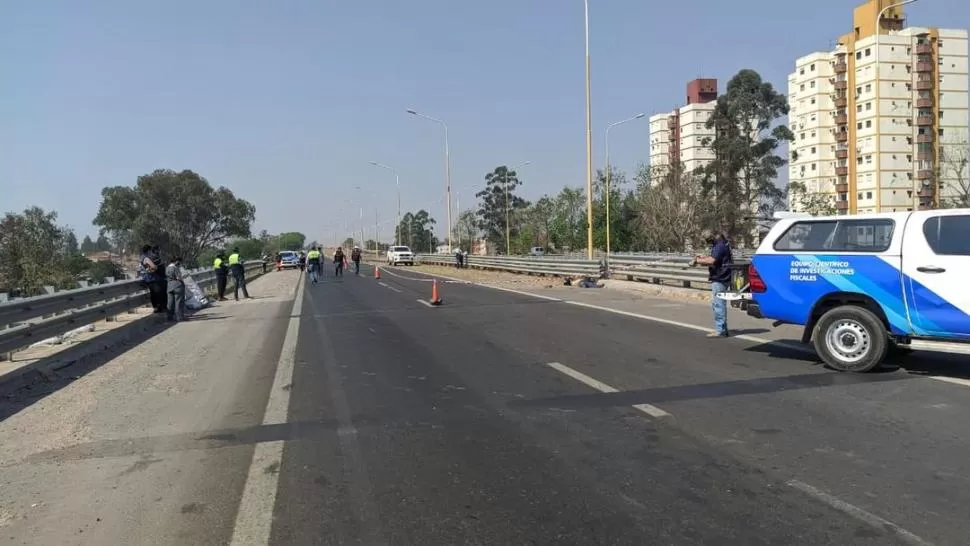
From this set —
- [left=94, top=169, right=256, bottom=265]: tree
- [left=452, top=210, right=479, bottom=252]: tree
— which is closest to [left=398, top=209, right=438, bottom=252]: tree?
[left=452, top=210, right=479, bottom=252]: tree

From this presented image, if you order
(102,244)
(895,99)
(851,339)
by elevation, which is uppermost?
(895,99)

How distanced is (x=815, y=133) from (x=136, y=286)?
101m

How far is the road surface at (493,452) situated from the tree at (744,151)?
52.2m

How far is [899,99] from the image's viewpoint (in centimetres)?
8775

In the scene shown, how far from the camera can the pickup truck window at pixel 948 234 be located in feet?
26.0

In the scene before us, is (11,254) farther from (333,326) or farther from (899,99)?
(899,99)

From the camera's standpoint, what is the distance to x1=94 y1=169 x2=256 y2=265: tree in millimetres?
68438

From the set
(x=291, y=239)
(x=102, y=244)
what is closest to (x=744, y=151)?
(x=102, y=244)

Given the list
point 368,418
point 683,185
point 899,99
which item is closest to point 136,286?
point 368,418

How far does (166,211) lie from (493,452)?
71353 mm

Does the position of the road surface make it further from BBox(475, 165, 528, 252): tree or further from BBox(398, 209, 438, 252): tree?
BBox(398, 209, 438, 252): tree

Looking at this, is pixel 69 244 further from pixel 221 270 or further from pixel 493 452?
pixel 493 452

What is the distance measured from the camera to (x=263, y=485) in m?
5.11

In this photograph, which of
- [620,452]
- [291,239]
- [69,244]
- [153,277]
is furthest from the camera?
[291,239]
